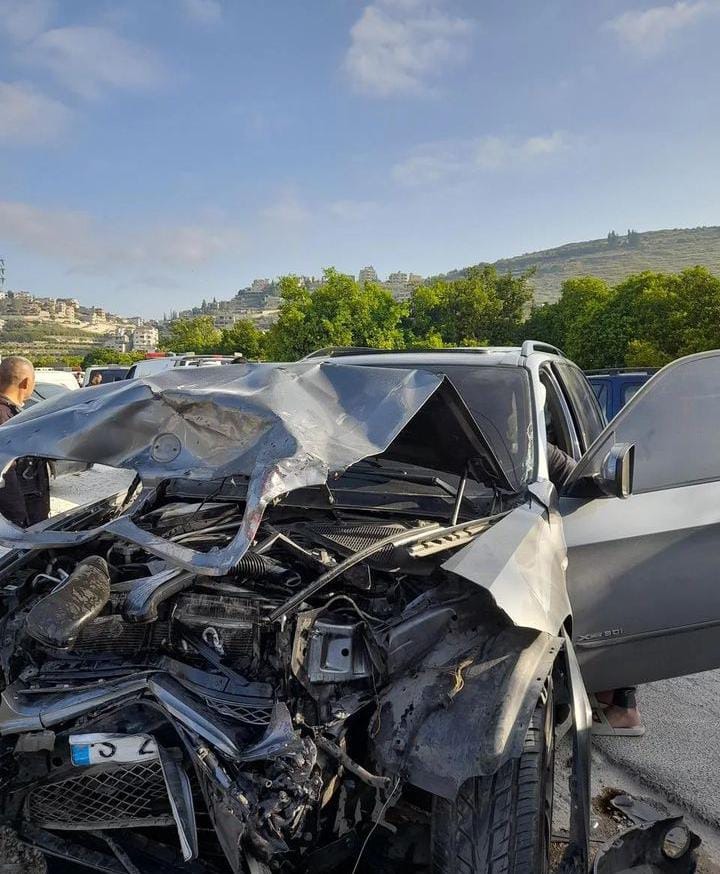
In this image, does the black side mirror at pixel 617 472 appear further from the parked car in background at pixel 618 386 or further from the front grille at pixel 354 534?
the parked car in background at pixel 618 386

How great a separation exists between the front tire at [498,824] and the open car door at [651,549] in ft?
3.61

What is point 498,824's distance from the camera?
1945mm

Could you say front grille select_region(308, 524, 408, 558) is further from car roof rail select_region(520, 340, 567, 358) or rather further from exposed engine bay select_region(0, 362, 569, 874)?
car roof rail select_region(520, 340, 567, 358)

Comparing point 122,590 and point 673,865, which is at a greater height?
point 122,590

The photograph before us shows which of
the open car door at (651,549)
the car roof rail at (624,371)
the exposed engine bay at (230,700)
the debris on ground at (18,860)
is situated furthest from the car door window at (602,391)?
the debris on ground at (18,860)

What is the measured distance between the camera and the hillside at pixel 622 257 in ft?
374

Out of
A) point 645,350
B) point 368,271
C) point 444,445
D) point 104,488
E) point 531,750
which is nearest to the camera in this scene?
point 531,750

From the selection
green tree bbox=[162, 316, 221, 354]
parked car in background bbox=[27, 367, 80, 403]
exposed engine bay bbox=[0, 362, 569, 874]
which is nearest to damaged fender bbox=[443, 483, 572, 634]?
exposed engine bay bbox=[0, 362, 569, 874]

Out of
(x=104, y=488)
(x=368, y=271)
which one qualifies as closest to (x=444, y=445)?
(x=104, y=488)

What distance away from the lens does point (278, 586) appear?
2369 mm

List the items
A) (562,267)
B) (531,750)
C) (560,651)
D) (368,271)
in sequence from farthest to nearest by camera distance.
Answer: (368,271) < (562,267) < (560,651) < (531,750)

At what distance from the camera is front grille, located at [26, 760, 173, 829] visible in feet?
6.59

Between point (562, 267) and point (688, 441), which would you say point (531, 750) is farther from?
point (562, 267)

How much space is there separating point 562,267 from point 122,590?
488 feet
